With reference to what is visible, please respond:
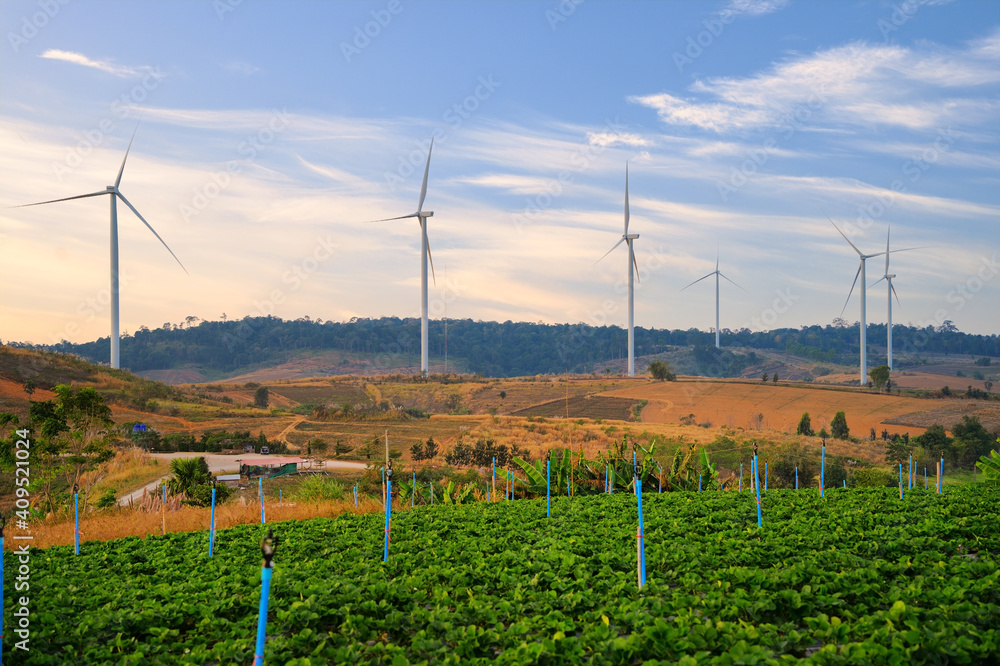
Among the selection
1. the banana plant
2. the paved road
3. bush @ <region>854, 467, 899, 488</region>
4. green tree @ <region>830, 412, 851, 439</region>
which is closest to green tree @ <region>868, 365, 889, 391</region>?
green tree @ <region>830, 412, 851, 439</region>

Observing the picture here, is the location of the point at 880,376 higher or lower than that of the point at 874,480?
higher

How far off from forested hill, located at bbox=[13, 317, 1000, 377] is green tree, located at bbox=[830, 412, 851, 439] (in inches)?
2572

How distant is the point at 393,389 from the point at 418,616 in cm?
6838

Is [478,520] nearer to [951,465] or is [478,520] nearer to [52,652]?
[52,652]

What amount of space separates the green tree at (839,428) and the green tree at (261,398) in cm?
4664

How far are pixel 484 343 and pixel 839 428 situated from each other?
89381 millimetres

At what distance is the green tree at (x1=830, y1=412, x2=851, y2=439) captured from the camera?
52625 mm

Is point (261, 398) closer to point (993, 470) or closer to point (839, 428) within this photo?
point (839, 428)

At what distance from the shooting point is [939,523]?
11516 millimetres

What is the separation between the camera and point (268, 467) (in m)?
33.2

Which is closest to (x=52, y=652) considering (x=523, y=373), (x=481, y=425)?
(x=481, y=425)

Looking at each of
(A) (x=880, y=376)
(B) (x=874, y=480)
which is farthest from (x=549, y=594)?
(A) (x=880, y=376)

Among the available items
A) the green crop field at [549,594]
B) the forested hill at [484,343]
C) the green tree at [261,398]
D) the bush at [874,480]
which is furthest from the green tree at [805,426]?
the forested hill at [484,343]

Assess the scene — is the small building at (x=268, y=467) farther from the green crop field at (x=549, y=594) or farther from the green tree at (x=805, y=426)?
the green tree at (x=805, y=426)
